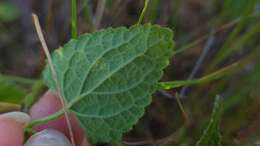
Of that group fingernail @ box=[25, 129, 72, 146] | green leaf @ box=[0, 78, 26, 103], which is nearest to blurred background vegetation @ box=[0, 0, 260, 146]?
green leaf @ box=[0, 78, 26, 103]

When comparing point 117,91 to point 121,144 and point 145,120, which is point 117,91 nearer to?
point 121,144

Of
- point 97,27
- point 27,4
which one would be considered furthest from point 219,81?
point 27,4

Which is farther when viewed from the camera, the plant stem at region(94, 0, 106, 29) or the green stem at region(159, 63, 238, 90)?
the plant stem at region(94, 0, 106, 29)

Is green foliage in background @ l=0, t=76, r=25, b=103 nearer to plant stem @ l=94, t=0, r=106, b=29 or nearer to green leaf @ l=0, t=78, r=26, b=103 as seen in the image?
green leaf @ l=0, t=78, r=26, b=103

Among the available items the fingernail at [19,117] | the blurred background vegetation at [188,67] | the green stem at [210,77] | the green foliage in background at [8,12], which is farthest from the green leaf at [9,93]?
the green foliage in background at [8,12]

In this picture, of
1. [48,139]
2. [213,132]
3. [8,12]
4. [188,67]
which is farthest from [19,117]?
[8,12]

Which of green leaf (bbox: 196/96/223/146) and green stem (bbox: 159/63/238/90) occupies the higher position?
green stem (bbox: 159/63/238/90)
